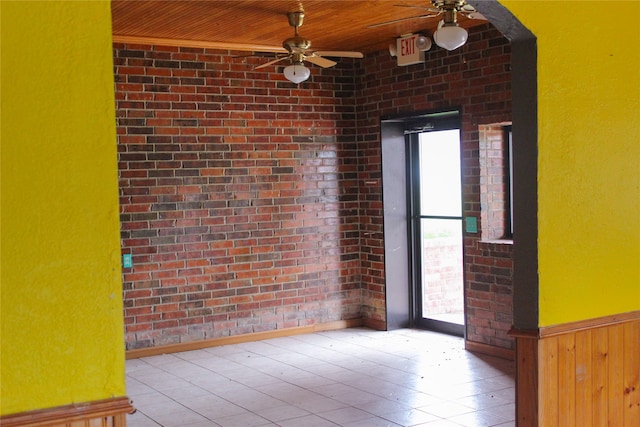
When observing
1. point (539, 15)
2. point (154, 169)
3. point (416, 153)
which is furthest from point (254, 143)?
point (539, 15)


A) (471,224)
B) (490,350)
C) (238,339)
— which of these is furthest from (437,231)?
(238,339)

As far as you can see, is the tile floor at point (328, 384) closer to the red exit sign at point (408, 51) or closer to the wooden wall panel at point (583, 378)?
the wooden wall panel at point (583, 378)

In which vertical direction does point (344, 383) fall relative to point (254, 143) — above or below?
below

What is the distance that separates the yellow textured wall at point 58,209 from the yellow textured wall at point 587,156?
1899 mm

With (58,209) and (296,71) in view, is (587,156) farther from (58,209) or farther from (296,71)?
(296,71)

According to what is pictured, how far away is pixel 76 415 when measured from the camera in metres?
2.32

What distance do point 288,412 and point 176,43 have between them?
351 centimetres

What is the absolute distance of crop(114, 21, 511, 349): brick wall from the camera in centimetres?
663

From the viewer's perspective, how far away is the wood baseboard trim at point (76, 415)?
2238 mm

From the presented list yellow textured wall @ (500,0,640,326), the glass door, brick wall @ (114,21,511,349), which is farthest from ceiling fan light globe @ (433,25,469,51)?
the glass door

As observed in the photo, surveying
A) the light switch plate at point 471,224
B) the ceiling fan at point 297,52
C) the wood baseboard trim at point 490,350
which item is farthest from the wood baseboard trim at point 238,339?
the ceiling fan at point 297,52

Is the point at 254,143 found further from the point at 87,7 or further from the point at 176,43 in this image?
the point at 87,7

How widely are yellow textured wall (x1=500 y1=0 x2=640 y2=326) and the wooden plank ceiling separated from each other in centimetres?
159

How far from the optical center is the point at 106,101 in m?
2.32
